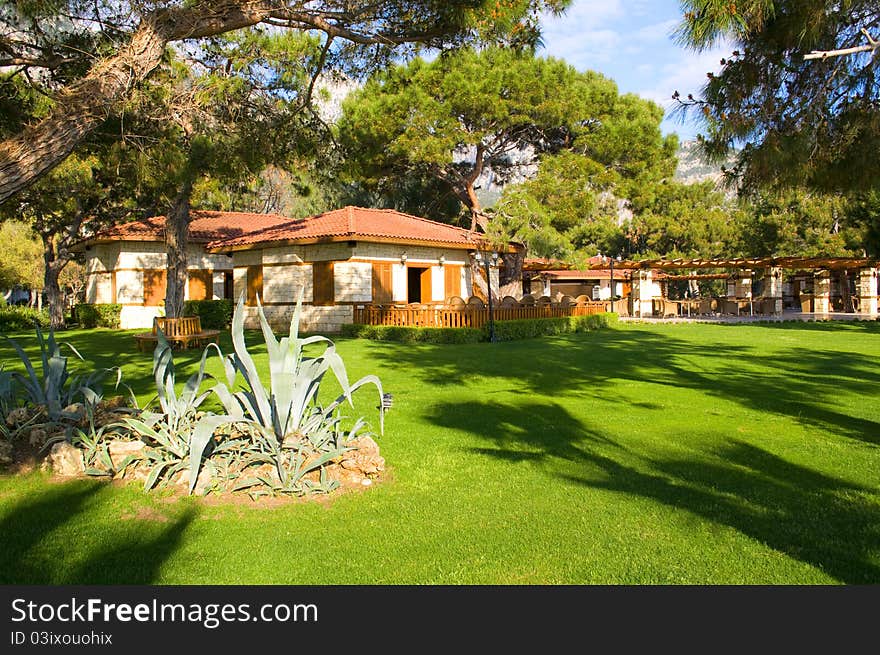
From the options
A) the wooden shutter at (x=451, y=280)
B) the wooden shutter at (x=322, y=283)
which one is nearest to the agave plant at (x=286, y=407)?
the wooden shutter at (x=322, y=283)

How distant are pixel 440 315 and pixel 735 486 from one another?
13366mm

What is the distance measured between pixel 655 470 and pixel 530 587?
2.38 meters

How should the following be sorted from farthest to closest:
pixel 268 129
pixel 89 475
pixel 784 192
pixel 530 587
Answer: pixel 268 129
pixel 784 192
pixel 89 475
pixel 530 587

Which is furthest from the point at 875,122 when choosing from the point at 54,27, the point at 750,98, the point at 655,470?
the point at 54,27

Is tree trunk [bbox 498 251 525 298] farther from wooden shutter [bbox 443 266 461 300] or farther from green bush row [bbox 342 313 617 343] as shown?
green bush row [bbox 342 313 617 343]

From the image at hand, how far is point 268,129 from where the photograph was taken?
31.6 ft

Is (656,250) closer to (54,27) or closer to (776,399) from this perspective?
(776,399)

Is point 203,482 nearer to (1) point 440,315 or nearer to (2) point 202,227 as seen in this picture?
(1) point 440,315

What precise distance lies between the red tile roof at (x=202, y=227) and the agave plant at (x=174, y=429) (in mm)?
20604

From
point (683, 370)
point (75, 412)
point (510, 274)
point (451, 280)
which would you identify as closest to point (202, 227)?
point (451, 280)

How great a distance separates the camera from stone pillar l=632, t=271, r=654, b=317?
32.9m

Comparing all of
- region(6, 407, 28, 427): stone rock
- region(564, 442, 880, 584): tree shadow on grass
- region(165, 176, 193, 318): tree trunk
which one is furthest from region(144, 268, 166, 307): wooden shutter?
region(564, 442, 880, 584): tree shadow on grass

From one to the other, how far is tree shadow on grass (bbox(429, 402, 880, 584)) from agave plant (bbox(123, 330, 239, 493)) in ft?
8.10

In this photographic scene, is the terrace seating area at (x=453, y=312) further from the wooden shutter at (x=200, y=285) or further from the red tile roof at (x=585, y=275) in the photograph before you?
the red tile roof at (x=585, y=275)
